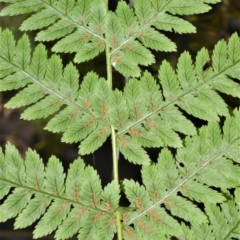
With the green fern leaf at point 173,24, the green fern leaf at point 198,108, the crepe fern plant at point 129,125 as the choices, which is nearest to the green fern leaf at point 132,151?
the crepe fern plant at point 129,125

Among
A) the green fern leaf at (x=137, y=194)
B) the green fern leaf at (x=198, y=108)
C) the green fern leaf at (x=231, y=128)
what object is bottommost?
the green fern leaf at (x=137, y=194)

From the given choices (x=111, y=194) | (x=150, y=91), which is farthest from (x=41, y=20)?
(x=111, y=194)

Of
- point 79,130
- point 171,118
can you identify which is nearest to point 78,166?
point 79,130

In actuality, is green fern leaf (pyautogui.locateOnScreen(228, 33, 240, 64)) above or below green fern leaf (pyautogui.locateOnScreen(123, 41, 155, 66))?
above

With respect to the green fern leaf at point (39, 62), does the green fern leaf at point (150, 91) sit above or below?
below

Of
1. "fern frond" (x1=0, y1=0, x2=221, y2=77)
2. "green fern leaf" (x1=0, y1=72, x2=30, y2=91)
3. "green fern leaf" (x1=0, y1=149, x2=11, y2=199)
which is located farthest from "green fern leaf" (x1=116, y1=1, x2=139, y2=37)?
"green fern leaf" (x1=0, y1=149, x2=11, y2=199)

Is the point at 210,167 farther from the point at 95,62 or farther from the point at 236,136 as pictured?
the point at 95,62

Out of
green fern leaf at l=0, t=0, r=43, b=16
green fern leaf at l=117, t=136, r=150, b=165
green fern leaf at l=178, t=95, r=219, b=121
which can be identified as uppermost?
green fern leaf at l=0, t=0, r=43, b=16

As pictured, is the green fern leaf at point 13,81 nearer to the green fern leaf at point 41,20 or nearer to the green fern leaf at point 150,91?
the green fern leaf at point 41,20

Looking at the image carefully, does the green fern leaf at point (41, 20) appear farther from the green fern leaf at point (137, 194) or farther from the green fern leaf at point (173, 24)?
the green fern leaf at point (137, 194)

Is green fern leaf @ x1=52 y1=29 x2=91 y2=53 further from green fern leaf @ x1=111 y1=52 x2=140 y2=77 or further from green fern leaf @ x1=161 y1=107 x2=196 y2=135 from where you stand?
green fern leaf @ x1=161 y1=107 x2=196 y2=135
